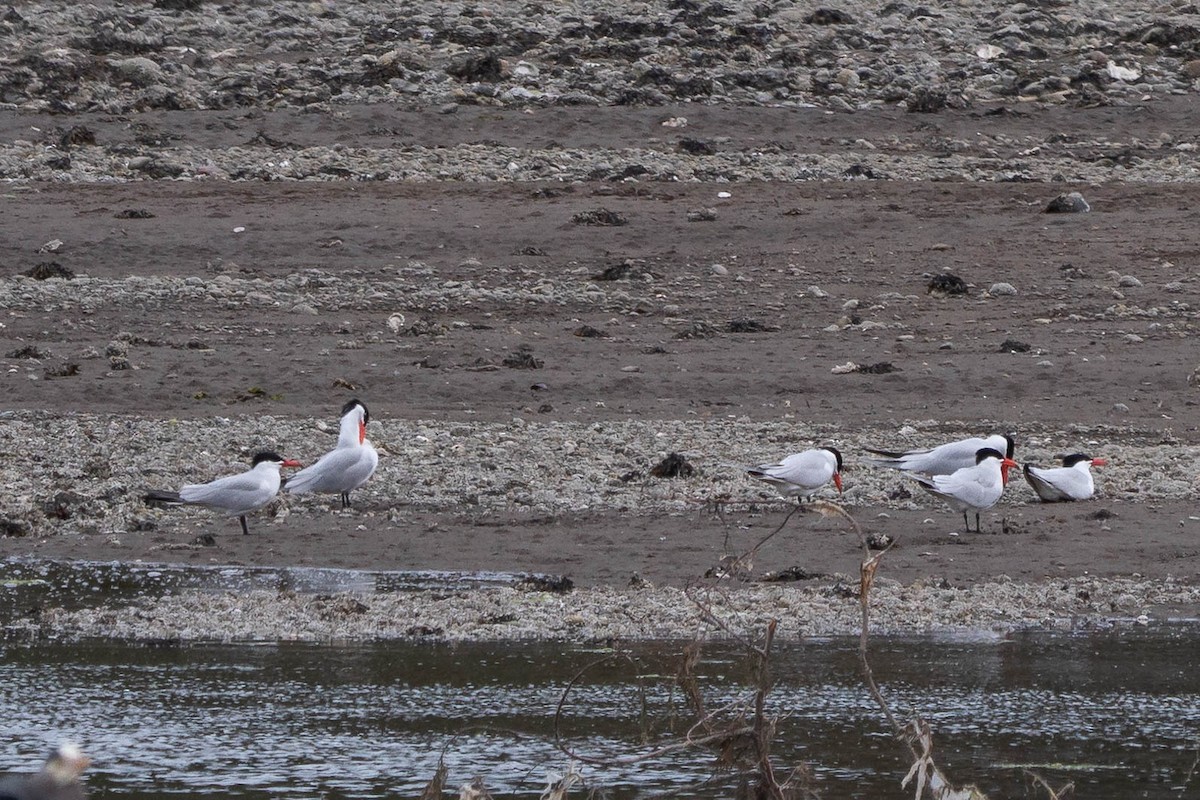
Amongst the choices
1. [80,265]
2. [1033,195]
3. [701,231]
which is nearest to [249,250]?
[80,265]

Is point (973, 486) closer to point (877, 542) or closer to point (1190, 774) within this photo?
point (877, 542)

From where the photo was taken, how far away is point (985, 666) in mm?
6898

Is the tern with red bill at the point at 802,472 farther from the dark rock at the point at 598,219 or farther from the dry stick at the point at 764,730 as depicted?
the dark rock at the point at 598,219

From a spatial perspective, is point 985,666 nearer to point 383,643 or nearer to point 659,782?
point 659,782

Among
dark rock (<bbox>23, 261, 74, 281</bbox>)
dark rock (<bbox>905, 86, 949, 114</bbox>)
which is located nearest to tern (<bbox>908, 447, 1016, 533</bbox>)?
dark rock (<bbox>23, 261, 74, 281</bbox>)

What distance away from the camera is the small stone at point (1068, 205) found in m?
15.0

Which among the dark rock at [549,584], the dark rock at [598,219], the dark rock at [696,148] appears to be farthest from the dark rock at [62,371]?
the dark rock at [696,148]

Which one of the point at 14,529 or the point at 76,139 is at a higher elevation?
the point at 76,139

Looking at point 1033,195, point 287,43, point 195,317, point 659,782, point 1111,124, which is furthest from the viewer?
point 287,43

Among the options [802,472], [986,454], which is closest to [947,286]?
[986,454]

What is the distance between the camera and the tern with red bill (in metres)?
9.16

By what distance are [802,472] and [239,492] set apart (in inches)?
113

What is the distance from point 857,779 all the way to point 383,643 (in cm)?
234

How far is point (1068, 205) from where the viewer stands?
15.0m
